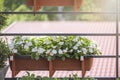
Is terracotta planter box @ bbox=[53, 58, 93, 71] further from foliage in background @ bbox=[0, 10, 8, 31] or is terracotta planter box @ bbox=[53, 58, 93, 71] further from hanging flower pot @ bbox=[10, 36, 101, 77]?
foliage in background @ bbox=[0, 10, 8, 31]

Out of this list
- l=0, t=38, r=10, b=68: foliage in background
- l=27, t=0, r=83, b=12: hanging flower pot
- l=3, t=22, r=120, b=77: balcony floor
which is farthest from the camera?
l=3, t=22, r=120, b=77: balcony floor

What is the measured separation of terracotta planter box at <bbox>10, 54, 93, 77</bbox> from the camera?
453 cm

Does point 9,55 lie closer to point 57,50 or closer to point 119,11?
point 57,50

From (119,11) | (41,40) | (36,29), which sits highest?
(119,11)

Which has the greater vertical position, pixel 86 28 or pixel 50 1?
pixel 50 1

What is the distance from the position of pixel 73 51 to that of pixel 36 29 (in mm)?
6529

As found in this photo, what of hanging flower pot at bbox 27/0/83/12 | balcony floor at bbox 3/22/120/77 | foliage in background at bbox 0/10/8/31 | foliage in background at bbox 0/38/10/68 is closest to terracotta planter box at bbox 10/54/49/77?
foliage in background at bbox 0/38/10/68

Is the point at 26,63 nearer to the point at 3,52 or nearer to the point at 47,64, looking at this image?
the point at 47,64

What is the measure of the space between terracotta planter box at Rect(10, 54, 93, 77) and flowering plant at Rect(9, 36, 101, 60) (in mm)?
56

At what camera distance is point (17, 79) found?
14.6 feet

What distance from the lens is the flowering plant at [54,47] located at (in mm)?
4500

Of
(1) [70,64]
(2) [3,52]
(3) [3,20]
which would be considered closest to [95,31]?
(1) [70,64]

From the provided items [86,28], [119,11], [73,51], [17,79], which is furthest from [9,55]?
[86,28]

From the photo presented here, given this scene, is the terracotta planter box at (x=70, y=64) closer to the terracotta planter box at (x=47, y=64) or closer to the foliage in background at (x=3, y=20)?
the terracotta planter box at (x=47, y=64)
